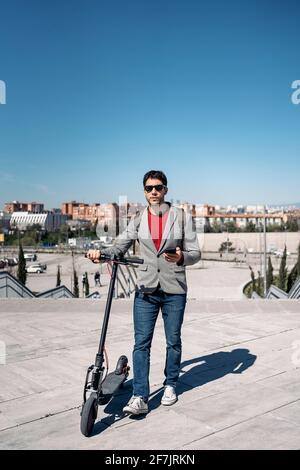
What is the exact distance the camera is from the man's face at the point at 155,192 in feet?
10.0

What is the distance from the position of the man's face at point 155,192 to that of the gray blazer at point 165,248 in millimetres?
119

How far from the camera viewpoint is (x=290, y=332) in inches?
211

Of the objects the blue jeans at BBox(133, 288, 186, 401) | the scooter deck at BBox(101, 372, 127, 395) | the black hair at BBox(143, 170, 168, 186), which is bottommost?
the scooter deck at BBox(101, 372, 127, 395)

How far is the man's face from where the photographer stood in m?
3.06

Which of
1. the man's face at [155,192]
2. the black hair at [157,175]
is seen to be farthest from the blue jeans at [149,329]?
the black hair at [157,175]

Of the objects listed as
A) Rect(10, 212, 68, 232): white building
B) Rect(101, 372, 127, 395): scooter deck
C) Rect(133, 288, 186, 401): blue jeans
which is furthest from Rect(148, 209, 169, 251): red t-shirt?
Rect(10, 212, 68, 232): white building

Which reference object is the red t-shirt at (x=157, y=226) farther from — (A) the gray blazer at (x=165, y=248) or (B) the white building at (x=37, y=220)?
(B) the white building at (x=37, y=220)

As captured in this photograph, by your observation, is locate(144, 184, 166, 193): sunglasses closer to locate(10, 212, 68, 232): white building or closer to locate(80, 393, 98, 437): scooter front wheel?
locate(80, 393, 98, 437): scooter front wheel

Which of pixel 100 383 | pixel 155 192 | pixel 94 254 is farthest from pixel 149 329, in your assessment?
pixel 155 192

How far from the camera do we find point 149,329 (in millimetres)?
3061

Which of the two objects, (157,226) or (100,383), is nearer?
(100,383)

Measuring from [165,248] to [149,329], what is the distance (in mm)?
580

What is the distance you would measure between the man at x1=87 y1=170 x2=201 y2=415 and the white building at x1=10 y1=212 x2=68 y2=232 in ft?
273

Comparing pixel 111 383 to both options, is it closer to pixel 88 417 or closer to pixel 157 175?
pixel 88 417
